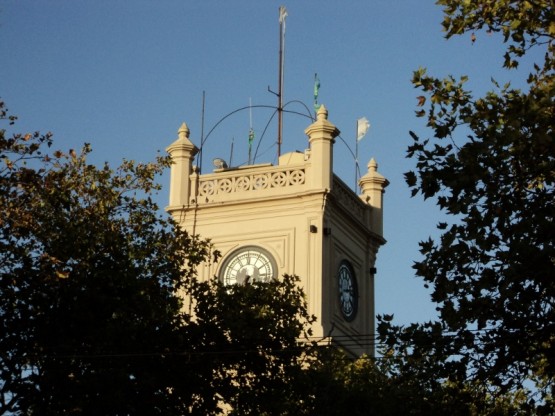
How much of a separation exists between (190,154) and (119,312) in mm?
22301

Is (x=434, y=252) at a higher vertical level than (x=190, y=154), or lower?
lower

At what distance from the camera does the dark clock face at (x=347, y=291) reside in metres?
50.2

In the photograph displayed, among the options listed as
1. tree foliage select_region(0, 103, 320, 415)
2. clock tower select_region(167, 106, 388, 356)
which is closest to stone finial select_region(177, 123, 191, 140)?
clock tower select_region(167, 106, 388, 356)

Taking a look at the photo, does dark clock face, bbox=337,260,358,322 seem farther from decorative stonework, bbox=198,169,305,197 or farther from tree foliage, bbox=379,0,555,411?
tree foliage, bbox=379,0,555,411

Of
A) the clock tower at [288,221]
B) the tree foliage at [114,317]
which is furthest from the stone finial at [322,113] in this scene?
the tree foliage at [114,317]

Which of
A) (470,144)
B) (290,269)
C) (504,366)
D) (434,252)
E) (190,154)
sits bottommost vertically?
(504,366)

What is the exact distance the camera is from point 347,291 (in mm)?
50781

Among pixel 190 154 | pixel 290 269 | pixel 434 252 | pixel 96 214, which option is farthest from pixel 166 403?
pixel 190 154

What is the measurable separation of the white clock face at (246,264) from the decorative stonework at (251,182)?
84.5 inches

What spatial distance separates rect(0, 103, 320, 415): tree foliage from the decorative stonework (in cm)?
1695

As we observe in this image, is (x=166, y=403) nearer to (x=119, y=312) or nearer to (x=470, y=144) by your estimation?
(x=119, y=312)

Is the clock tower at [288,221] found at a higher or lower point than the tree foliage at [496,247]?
higher

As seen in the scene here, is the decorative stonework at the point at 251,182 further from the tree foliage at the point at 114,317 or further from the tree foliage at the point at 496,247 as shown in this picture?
the tree foliage at the point at 496,247

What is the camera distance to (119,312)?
1164 inches
